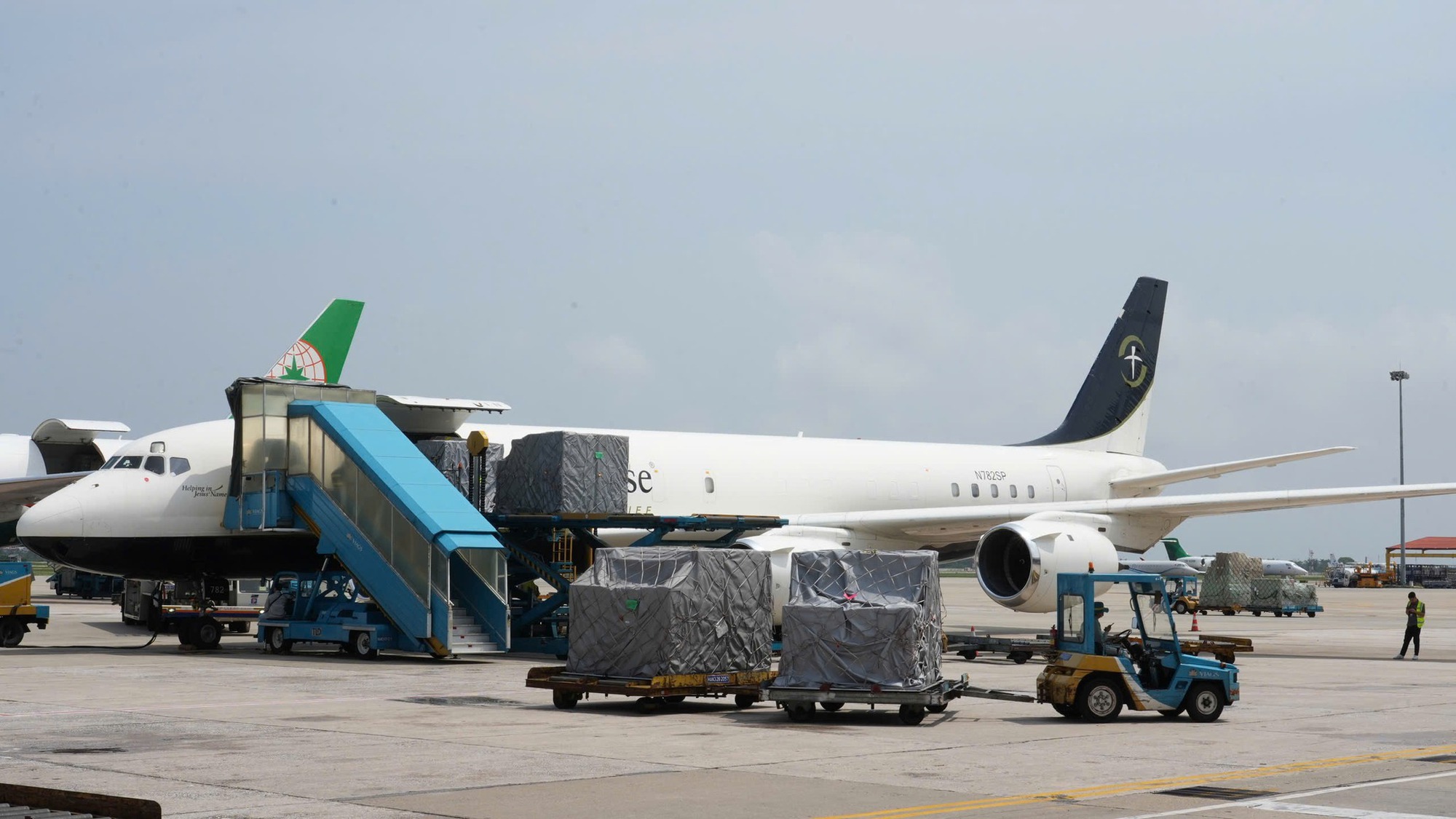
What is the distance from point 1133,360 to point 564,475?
19512 mm

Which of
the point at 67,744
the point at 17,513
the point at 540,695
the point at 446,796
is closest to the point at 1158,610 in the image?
the point at 540,695

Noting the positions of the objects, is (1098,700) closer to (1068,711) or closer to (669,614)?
(1068,711)

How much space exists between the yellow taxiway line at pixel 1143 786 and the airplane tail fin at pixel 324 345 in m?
36.3

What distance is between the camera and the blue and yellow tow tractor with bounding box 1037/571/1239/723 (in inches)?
613

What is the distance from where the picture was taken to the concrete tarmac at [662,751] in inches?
396

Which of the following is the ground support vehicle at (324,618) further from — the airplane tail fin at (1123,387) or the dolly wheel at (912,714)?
the airplane tail fin at (1123,387)

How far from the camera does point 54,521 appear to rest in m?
23.1

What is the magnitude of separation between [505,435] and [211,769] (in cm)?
1562

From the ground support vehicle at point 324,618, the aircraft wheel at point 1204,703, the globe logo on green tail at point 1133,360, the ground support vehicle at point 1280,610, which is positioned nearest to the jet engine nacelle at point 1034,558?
the aircraft wheel at point 1204,703

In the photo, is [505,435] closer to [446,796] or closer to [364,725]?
[364,725]

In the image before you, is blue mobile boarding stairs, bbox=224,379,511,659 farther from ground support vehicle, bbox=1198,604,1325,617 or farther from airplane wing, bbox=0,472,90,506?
ground support vehicle, bbox=1198,604,1325,617

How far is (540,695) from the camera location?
17.9 meters

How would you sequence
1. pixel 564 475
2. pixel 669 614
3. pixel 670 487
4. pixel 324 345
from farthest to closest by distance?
pixel 324 345
pixel 670 487
pixel 564 475
pixel 669 614

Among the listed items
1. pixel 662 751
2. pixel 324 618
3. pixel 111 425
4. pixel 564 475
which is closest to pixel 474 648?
pixel 324 618
